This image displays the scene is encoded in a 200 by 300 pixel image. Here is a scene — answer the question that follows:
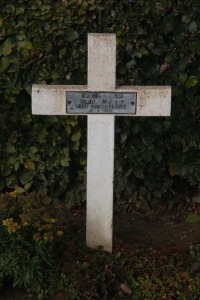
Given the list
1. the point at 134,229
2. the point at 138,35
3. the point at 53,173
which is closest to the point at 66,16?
A: the point at 138,35

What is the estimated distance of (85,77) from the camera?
544 centimetres

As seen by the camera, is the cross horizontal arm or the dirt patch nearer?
the cross horizontal arm

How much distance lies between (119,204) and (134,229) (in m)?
0.40

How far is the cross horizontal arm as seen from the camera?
14.9 feet

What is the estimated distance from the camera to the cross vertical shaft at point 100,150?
4.48 metres

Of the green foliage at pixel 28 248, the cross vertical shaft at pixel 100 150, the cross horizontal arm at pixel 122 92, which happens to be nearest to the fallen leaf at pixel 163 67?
the cross horizontal arm at pixel 122 92

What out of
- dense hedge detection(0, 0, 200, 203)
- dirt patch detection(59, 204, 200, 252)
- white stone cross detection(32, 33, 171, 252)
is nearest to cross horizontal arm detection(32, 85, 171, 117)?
white stone cross detection(32, 33, 171, 252)

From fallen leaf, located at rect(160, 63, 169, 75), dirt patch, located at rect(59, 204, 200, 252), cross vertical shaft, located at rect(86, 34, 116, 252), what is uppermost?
fallen leaf, located at rect(160, 63, 169, 75)

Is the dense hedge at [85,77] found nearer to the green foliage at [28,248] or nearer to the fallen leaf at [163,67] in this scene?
the fallen leaf at [163,67]

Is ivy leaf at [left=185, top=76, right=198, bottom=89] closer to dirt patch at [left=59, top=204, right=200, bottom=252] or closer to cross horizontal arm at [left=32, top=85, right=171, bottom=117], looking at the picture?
cross horizontal arm at [left=32, top=85, right=171, bottom=117]

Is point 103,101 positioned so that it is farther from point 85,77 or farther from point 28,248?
point 28,248

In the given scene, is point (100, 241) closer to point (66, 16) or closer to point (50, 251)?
point (50, 251)

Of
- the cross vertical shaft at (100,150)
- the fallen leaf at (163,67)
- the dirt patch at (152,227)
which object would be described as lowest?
the dirt patch at (152,227)

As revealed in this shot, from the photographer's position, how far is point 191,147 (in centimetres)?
566
